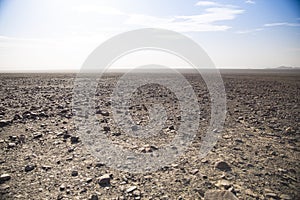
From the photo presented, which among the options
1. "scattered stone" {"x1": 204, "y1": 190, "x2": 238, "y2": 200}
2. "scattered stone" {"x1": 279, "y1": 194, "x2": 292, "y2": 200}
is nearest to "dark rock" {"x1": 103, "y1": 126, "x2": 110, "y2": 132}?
"scattered stone" {"x1": 204, "y1": 190, "x2": 238, "y2": 200}

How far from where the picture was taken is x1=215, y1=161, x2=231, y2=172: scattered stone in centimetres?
402

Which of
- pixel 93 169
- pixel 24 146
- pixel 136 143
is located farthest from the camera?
pixel 136 143

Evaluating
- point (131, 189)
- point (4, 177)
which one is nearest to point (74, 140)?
point (4, 177)

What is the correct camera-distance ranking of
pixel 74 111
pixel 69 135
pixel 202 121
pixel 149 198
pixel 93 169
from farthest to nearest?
pixel 74 111 < pixel 202 121 < pixel 69 135 < pixel 93 169 < pixel 149 198

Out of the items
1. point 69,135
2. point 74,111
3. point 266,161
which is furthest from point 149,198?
point 74,111

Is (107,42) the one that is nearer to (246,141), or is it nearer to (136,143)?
(136,143)

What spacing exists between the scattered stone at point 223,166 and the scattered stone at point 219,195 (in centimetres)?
90

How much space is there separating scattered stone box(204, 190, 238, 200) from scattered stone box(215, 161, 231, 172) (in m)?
0.90

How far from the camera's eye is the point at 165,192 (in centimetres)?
335

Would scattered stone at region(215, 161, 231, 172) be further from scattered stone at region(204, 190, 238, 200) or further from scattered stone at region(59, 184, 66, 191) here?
scattered stone at region(59, 184, 66, 191)

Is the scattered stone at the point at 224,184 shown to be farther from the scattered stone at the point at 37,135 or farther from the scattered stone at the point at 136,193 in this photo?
the scattered stone at the point at 37,135

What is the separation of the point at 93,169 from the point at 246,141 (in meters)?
3.60

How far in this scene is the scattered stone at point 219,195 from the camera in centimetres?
304

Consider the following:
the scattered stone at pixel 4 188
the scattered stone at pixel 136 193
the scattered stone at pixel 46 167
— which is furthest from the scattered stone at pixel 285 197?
the scattered stone at pixel 4 188
